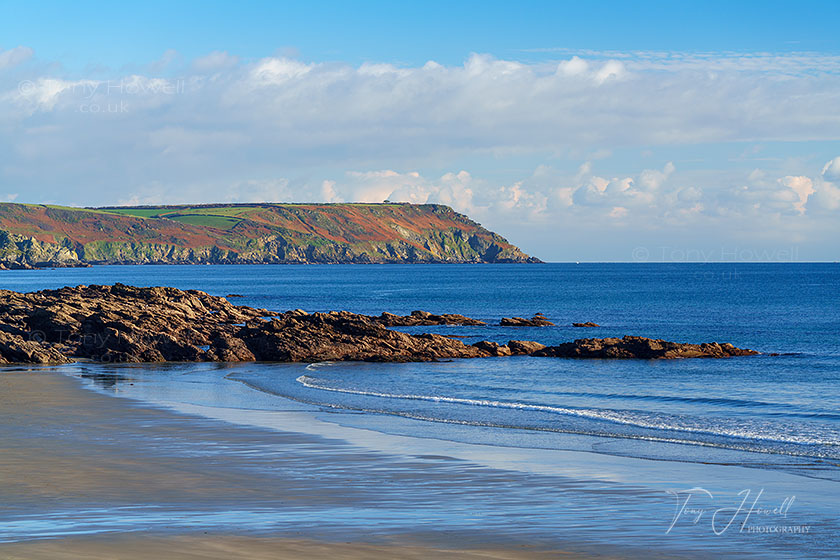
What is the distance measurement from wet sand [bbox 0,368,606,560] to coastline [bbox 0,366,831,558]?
0.14ft

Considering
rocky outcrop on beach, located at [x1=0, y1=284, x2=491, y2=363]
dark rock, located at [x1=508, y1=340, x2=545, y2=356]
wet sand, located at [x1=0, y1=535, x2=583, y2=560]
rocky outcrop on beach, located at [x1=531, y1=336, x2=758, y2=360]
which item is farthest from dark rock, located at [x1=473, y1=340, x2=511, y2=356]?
wet sand, located at [x1=0, y1=535, x2=583, y2=560]

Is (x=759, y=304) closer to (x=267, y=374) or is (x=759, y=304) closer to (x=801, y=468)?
(x=267, y=374)

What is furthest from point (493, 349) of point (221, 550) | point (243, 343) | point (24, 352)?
point (221, 550)

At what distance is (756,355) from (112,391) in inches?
1265

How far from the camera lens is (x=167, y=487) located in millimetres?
14086

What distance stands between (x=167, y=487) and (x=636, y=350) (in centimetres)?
3211

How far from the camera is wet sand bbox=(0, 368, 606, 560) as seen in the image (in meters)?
10.2

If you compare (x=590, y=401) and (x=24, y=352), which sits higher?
(x=24, y=352)

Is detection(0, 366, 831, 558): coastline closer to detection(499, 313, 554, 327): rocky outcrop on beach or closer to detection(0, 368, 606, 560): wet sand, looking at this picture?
detection(0, 368, 606, 560): wet sand

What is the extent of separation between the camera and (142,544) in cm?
1020

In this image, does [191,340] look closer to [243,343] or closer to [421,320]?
[243,343]

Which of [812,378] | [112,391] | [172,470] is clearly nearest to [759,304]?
[812,378]

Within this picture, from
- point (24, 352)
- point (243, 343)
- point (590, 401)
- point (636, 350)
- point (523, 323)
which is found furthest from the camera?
point (523, 323)

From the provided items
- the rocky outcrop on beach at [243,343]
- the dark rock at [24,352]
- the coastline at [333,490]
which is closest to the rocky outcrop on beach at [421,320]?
the rocky outcrop on beach at [243,343]
